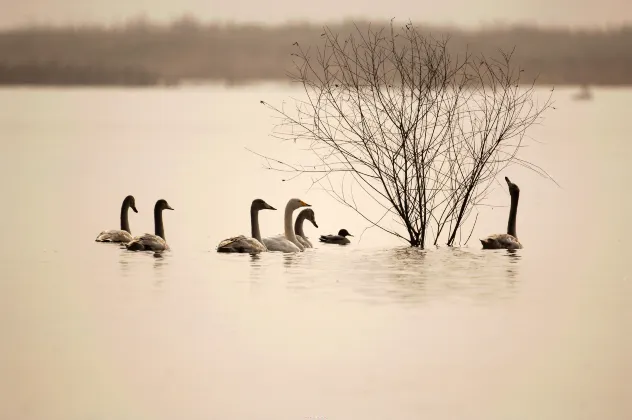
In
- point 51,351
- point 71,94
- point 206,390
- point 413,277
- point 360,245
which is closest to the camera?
point 206,390

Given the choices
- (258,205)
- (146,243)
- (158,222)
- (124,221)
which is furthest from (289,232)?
(124,221)

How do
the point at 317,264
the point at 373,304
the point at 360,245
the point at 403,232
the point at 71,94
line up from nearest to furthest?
the point at 373,304, the point at 317,264, the point at 360,245, the point at 403,232, the point at 71,94

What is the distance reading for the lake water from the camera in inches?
465

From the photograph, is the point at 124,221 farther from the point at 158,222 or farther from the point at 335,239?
the point at 335,239

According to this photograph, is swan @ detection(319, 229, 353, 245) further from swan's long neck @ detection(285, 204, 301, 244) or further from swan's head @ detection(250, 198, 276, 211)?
swan's head @ detection(250, 198, 276, 211)

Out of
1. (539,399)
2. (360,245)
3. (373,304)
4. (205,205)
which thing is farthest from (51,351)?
(205,205)

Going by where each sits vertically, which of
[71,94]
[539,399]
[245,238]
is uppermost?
[71,94]

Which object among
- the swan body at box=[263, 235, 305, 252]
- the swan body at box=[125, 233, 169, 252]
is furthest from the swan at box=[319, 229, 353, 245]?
the swan body at box=[125, 233, 169, 252]

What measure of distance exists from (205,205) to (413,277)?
1072cm

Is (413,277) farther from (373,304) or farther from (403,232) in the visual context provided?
(403,232)

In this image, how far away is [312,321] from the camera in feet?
47.2

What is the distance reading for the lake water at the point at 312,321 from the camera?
11820 mm

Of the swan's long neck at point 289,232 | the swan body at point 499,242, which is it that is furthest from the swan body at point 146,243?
the swan body at point 499,242

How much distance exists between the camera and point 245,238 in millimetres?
18609
